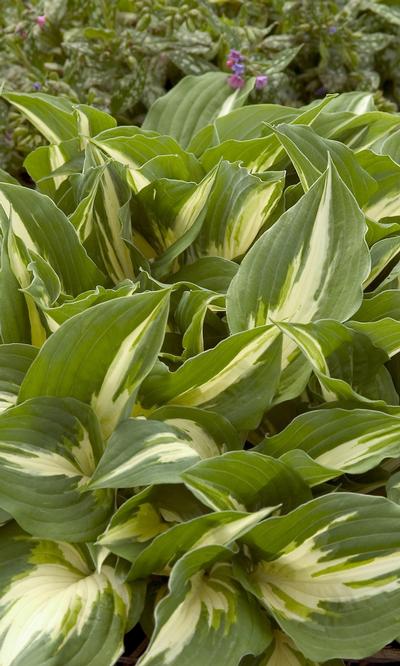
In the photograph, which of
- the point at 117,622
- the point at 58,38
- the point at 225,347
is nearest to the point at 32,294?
the point at 225,347

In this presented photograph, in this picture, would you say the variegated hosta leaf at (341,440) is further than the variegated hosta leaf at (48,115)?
No

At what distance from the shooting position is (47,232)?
0.95 meters

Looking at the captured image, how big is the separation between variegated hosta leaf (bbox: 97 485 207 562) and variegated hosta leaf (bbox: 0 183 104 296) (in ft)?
0.99

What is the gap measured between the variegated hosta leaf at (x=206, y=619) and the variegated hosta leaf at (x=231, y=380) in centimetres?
17

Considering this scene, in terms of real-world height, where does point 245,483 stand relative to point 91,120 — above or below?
below

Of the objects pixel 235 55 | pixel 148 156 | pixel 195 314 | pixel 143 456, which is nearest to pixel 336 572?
pixel 143 456

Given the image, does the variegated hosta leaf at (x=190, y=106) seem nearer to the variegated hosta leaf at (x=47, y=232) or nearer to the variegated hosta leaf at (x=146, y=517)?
the variegated hosta leaf at (x=47, y=232)

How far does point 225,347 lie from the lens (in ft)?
2.65

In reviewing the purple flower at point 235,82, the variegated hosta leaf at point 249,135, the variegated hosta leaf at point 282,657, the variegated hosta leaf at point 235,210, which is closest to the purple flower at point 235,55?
the purple flower at point 235,82

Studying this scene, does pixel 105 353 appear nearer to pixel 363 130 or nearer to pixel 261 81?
pixel 363 130

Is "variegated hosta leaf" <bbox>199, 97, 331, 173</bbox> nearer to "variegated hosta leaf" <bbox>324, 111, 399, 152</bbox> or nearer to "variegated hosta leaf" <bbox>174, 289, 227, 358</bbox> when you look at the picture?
"variegated hosta leaf" <bbox>324, 111, 399, 152</bbox>

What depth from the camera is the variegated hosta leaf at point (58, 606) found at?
0.70 meters

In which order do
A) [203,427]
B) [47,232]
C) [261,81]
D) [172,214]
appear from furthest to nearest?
[261,81]
[172,214]
[47,232]
[203,427]

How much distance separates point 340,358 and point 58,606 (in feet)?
1.28
